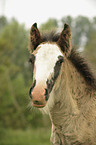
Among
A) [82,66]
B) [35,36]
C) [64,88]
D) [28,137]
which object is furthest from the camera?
[28,137]

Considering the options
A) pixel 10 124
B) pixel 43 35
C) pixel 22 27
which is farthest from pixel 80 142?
pixel 22 27

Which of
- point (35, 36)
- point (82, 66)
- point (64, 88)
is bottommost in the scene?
point (64, 88)

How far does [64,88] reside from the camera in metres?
5.05

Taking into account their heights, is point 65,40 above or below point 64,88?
above

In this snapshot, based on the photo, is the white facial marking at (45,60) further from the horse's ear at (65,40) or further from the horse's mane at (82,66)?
the horse's mane at (82,66)

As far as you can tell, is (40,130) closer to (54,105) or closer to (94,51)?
(94,51)

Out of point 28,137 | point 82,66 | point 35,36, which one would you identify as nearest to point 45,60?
point 35,36

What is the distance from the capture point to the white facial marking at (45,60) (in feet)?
14.7

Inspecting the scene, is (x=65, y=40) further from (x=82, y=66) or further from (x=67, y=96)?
(x=67, y=96)

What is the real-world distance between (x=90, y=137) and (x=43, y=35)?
2.29 meters

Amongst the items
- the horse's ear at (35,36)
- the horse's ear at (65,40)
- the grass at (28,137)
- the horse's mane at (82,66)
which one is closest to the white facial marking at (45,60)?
the horse's ear at (65,40)

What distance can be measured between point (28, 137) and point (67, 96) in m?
27.0

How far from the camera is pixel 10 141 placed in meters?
29.1

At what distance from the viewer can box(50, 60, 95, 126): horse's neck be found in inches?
198
